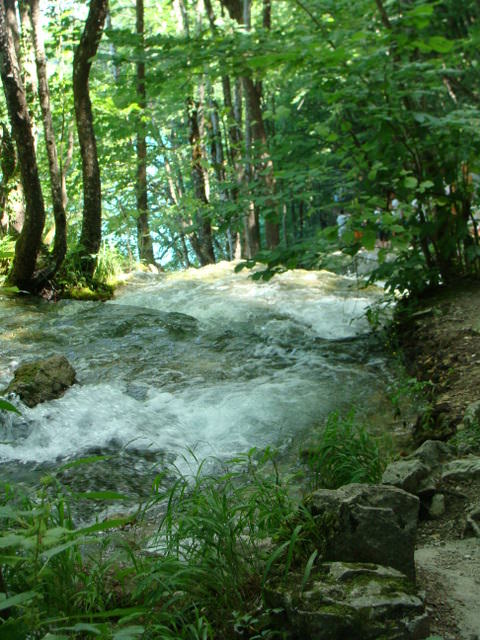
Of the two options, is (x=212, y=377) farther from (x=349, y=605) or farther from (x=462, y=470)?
(x=349, y=605)

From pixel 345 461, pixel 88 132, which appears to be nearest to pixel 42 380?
pixel 345 461

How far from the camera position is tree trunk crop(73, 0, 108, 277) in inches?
388

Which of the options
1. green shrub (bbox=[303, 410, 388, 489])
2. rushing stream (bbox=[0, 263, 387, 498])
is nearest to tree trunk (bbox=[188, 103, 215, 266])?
rushing stream (bbox=[0, 263, 387, 498])

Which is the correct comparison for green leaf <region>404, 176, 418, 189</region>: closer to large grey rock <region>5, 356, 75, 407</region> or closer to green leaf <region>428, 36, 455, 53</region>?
green leaf <region>428, 36, 455, 53</region>

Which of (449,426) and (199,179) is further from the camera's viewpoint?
(199,179)

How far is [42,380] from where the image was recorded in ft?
18.0

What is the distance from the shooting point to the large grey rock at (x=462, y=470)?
306cm

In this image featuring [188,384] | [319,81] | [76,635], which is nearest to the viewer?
[76,635]

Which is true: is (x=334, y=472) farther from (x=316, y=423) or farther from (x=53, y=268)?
(x=53, y=268)

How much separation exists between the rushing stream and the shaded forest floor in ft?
1.93

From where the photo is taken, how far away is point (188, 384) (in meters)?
5.87

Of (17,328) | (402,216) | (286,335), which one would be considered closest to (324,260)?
(402,216)

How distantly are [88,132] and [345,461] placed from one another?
8.52 meters

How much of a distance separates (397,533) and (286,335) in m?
5.32
